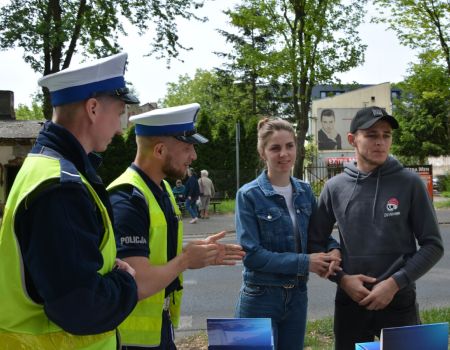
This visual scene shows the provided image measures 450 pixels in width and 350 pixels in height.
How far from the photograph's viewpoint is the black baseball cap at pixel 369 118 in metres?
3.06

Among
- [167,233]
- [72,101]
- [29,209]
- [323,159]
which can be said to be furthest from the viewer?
Answer: [323,159]

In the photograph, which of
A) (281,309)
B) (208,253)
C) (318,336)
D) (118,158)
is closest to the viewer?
(208,253)

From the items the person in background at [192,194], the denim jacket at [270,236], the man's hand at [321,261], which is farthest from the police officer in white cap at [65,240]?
the person in background at [192,194]

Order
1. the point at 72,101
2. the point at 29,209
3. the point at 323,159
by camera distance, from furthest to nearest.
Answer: the point at 323,159, the point at 72,101, the point at 29,209

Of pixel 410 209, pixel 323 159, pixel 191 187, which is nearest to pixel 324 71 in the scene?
pixel 191 187

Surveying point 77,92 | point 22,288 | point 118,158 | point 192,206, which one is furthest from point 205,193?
point 22,288

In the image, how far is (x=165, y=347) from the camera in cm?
245

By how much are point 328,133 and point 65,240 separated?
51.1 meters

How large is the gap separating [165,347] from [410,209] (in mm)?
1565

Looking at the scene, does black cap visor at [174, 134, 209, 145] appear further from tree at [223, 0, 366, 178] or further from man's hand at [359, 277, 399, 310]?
tree at [223, 0, 366, 178]

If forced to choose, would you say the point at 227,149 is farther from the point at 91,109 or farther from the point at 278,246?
the point at 91,109

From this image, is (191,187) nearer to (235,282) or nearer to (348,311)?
(235,282)

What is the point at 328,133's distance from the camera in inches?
2020

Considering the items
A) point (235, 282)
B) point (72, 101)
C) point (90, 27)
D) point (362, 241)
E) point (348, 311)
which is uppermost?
point (90, 27)
